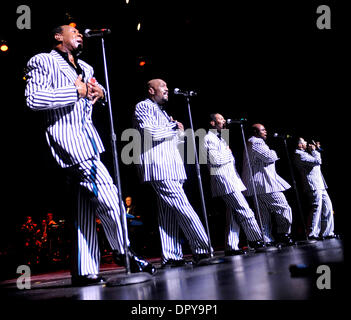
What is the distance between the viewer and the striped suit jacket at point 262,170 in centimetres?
498

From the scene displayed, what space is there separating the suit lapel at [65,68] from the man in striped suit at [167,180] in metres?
0.93

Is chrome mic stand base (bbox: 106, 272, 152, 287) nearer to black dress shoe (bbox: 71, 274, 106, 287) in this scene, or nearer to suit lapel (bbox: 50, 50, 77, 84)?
black dress shoe (bbox: 71, 274, 106, 287)

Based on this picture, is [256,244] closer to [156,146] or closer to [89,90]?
[156,146]

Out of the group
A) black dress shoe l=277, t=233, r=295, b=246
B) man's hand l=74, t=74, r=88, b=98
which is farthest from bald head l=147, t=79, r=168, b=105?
black dress shoe l=277, t=233, r=295, b=246

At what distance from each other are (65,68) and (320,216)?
4680 millimetres

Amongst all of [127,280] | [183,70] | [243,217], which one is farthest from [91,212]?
[183,70]

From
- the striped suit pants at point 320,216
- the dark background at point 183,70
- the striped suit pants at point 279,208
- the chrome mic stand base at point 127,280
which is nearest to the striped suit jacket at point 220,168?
the striped suit pants at point 279,208

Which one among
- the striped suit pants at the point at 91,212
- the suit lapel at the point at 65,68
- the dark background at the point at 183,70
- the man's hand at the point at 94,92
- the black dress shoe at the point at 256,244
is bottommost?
the black dress shoe at the point at 256,244

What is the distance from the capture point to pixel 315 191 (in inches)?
220

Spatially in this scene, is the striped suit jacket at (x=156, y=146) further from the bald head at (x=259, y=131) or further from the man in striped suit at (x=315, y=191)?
the man in striped suit at (x=315, y=191)

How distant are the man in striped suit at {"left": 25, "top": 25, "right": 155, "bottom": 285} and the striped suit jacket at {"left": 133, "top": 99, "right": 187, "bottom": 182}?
0.86m

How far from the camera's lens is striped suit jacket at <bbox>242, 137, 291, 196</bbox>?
4.98 metres
